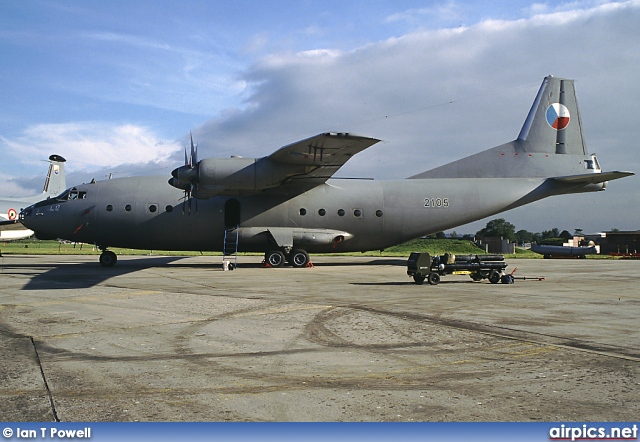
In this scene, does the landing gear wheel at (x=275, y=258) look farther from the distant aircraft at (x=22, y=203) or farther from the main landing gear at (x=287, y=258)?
the distant aircraft at (x=22, y=203)

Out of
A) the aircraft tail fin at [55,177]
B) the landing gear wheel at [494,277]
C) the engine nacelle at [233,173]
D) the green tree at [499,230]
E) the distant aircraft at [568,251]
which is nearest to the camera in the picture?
the landing gear wheel at [494,277]

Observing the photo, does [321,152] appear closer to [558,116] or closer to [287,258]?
[287,258]

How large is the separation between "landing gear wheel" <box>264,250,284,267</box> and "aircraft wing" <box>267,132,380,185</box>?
404cm

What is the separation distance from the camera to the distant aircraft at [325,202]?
80.4ft

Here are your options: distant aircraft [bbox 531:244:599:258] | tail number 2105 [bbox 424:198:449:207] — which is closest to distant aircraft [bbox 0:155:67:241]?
tail number 2105 [bbox 424:198:449:207]

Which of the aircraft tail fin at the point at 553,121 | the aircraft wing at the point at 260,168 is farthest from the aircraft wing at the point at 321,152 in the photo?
the aircraft tail fin at the point at 553,121

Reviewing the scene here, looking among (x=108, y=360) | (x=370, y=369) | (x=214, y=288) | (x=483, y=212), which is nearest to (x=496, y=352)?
(x=370, y=369)

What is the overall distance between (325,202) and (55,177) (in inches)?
2245

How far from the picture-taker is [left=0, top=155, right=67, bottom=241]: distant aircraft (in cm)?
4823

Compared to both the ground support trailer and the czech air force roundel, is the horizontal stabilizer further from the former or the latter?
the ground support trailer

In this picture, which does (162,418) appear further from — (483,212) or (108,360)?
(483,212)

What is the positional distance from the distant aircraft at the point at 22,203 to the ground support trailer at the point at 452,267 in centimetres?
3435

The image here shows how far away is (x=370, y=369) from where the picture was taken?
628cm

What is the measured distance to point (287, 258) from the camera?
25469mm
